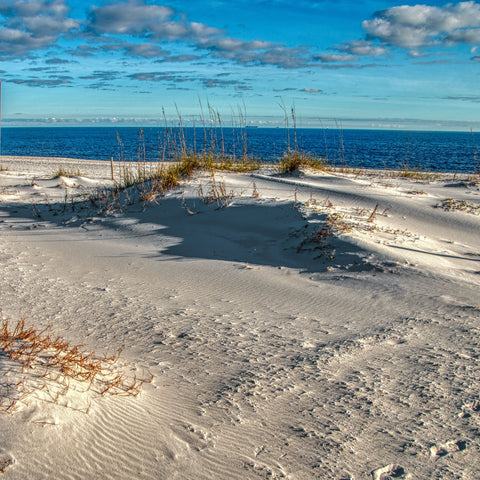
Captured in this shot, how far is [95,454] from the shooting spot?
216cm

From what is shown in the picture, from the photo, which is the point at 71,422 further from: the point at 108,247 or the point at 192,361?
the point at 108,247

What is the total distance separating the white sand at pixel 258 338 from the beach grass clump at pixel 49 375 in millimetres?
43

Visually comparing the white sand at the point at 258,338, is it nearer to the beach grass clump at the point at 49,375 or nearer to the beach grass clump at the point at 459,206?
the beach grass clump at the point at 49,375

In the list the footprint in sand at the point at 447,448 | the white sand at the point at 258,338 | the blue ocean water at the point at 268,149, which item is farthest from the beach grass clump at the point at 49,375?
the blue ocean water at the point at 268,149

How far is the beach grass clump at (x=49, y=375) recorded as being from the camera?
7.49 feet

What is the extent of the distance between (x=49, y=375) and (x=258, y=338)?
1.64m

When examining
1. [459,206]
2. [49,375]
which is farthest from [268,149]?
[49,375]

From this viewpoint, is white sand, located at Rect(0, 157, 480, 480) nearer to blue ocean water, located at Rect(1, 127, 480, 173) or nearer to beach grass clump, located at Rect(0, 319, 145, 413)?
beach grass clump, located at Rect(0, 319, 145, 413)

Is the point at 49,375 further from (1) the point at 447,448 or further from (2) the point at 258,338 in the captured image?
(1) the point at 447,448

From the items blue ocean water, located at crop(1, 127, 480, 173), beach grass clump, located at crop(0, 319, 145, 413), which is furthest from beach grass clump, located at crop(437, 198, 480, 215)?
beach grass clump, located at crop(0, 319, 145, 413)

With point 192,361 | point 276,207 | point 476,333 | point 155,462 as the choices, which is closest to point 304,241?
point 276,207

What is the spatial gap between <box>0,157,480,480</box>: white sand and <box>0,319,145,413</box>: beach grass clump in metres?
0.04

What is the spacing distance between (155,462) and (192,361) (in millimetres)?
1094

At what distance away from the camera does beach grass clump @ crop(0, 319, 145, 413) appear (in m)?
2.28
